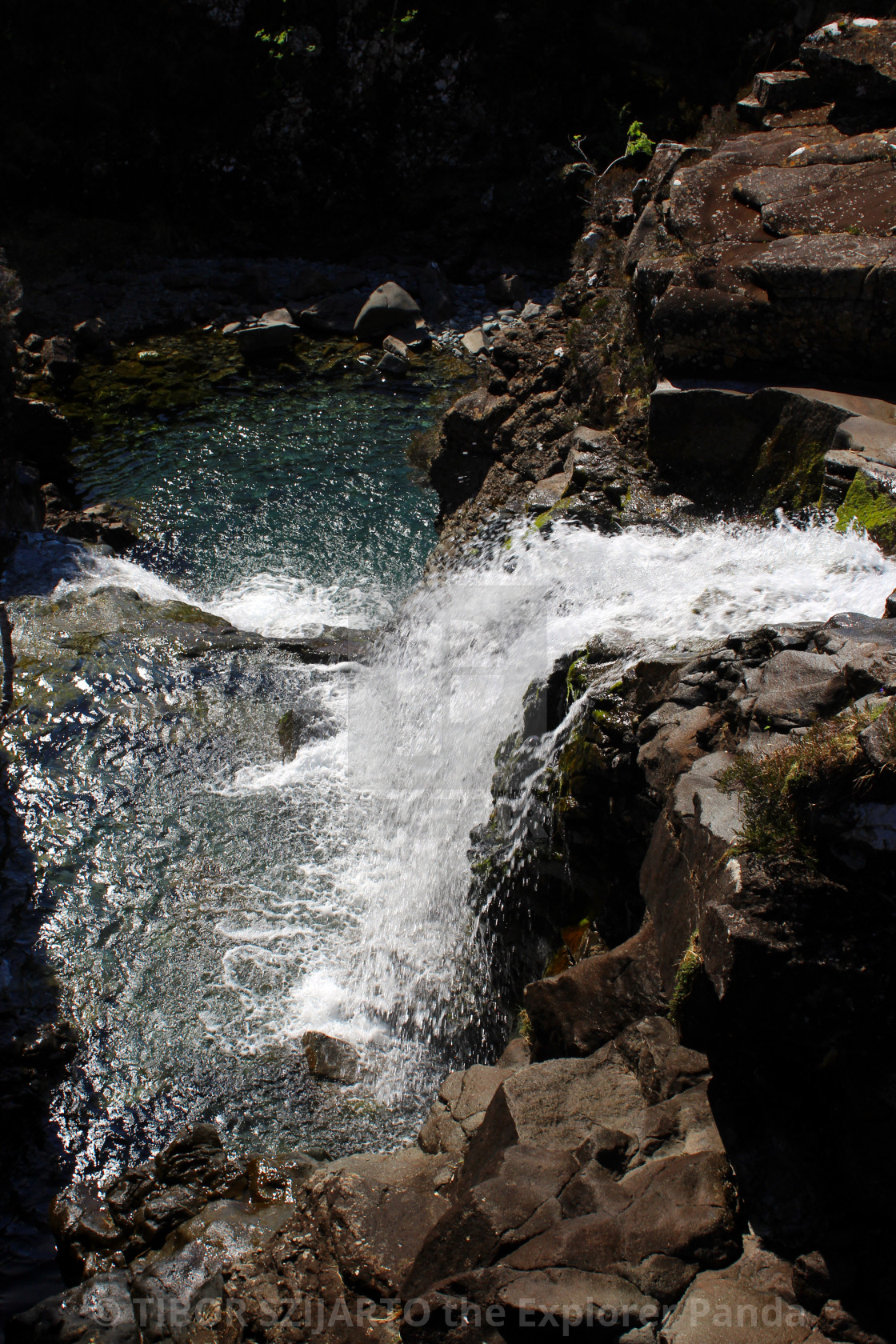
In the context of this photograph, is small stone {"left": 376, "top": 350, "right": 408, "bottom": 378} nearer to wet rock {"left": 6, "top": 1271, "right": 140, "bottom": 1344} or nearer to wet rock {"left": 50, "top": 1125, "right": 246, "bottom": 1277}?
wet rock {"left": 50, "top": 1125, "right": 246, "bottom": 1277}

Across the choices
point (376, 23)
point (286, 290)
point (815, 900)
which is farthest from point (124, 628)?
point (376, 23)

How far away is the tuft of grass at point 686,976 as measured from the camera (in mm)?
3898

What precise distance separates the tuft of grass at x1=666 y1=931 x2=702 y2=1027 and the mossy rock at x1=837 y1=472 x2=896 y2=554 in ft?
12.1

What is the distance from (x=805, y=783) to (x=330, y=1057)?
13.8 feet

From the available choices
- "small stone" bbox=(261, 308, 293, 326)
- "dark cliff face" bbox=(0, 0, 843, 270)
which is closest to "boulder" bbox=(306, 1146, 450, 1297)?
"small stone" bbox=(261, 308, 293, 326)

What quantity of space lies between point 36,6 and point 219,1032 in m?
26.3

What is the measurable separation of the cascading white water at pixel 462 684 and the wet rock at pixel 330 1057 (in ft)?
0.53

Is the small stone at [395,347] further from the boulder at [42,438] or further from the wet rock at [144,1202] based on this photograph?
the wet rock at [144,1202]

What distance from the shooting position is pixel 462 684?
841 centimetres

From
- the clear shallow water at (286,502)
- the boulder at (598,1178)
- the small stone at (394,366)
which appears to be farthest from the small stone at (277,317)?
the boulder at (598,1178)

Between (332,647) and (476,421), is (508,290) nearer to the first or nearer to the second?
(476,421)

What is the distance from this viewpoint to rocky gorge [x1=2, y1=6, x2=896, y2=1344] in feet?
11.3

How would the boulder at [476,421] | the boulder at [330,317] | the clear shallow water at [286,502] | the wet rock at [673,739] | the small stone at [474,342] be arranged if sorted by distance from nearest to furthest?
the wet rock at [673,739], the boulder at [476,421], the clear shallow water at [286,502], the small stone at [474,342], the boulder at [330,317]

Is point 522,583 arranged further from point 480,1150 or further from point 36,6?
point 36,6
